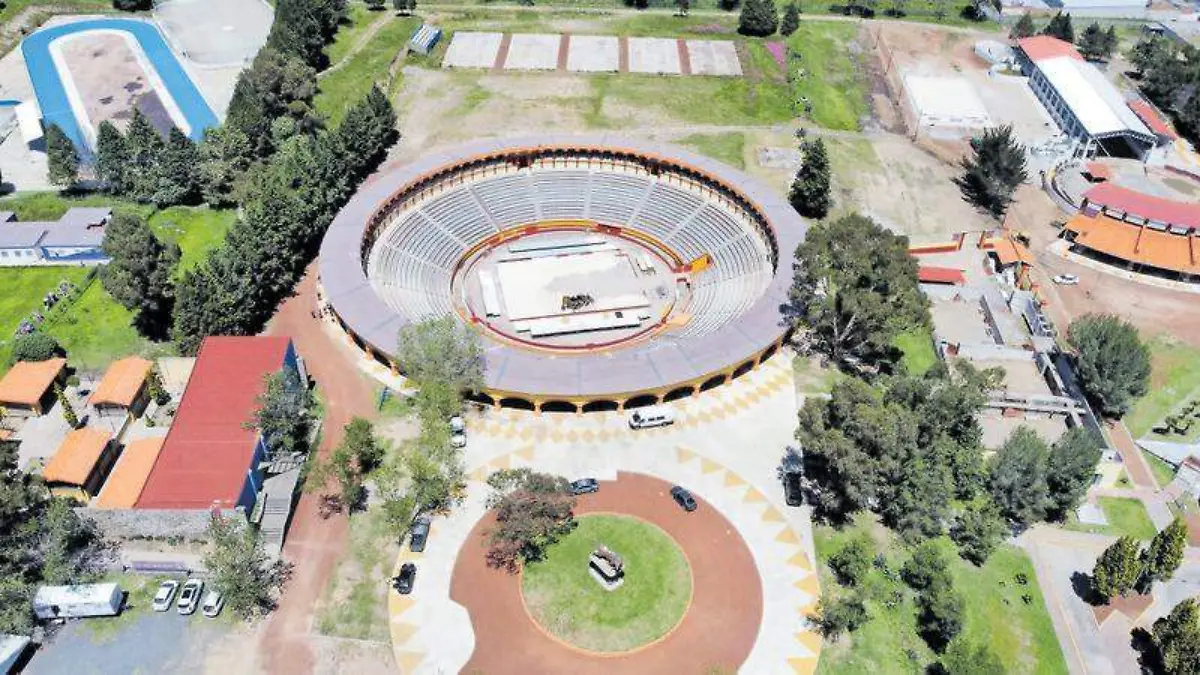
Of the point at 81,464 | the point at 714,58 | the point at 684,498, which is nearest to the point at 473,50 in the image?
the point at 714,58

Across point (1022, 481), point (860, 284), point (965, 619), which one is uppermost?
point (860, 284)

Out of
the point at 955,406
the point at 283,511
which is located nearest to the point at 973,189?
the point at 955,406

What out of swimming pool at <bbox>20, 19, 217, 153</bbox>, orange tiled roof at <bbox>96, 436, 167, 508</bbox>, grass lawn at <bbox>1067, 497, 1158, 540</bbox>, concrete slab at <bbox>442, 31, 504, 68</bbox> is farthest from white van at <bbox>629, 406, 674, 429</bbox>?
concrete slab at <bbox>442, 31, 504, 68</bbox>

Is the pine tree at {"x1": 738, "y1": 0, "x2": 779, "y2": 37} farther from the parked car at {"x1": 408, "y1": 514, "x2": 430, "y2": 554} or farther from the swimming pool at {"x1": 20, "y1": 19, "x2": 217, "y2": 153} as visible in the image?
the parked car at {"x1": 408, "y1": 514, "x2": 430, "y2": 554}

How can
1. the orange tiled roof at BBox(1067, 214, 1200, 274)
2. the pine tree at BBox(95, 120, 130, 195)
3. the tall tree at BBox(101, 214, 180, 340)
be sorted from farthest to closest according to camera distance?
the pine tree at BBox(95, 120, 130, 195) < the orange tiled roof at BBox(1067, 214, 1200, 274) < the tall tree at BBox(101, 214, 180, 340)

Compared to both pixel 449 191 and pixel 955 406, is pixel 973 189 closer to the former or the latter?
pixel 955 406

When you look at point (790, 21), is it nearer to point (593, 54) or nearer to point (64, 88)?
point (593, 54)
